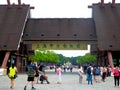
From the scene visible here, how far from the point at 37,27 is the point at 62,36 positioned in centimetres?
589

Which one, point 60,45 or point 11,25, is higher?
point 11,25

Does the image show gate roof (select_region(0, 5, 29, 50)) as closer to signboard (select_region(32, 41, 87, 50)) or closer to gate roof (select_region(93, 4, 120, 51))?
signboard (select_region(32, 41, 87, 50))

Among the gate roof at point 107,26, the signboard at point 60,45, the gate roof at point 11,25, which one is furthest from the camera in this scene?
the signboard at point 60,45

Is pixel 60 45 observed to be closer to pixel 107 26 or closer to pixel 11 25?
pixel 107 26

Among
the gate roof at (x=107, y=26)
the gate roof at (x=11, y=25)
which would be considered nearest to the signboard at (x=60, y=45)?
the gate roof at (x=107, y=26)

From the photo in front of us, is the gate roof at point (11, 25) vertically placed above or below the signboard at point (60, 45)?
above

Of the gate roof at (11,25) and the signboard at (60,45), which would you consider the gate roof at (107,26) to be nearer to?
the signboard at (60,45)

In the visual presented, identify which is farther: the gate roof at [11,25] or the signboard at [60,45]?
the signboard at [60,45]

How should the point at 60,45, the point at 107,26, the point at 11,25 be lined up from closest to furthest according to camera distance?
1. the point at 11,25
2. the point at 107,26
3. the point at 60,45

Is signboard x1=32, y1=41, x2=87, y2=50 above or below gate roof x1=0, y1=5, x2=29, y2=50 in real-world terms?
below

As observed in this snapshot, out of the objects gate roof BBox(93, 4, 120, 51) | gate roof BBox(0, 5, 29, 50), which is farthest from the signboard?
gate roof BBox(0, 5, 29, 50)

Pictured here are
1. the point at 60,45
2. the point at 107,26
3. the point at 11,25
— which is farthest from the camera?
the point at 60,45

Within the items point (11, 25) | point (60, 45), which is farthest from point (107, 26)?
point (11, 25)

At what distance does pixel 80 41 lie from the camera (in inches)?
2232
